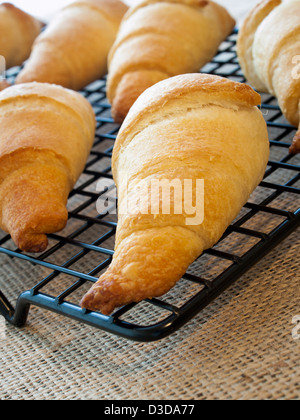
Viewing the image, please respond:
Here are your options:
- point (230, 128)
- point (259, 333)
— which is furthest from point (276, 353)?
point (230, 128)

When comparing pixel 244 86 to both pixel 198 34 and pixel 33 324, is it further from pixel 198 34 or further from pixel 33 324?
pixel 198 34

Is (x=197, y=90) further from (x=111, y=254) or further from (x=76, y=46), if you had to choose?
(x=76, y=46)

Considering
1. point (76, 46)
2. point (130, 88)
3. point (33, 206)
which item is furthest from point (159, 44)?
point (33, 206)

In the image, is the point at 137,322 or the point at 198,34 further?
the point at 198,34

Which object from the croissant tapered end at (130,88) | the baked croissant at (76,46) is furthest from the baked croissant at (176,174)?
the baked croissant at (76,46)

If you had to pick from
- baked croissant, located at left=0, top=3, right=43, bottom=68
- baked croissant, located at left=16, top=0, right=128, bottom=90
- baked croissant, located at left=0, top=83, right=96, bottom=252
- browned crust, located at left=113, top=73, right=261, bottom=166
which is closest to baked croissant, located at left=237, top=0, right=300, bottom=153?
browned crust, located at left=113, top=73, right=261, bottom=166

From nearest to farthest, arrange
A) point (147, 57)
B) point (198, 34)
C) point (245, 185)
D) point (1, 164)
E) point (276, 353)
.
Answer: point (276, 353)
point (245, 185)
point (1, 164)
point (147, 57)
point (198, 34)
